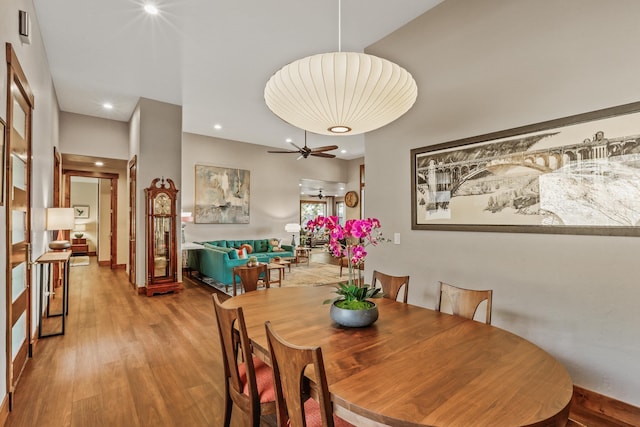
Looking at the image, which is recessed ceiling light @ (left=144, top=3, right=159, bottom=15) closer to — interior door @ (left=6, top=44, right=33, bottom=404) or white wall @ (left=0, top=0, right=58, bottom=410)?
white wall @ (left=0, top=0, right=58, bottom=410)

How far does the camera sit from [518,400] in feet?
3.40

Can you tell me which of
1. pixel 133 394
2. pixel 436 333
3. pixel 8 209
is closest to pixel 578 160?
pixel 436 333

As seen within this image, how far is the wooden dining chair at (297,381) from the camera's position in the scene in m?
1.05

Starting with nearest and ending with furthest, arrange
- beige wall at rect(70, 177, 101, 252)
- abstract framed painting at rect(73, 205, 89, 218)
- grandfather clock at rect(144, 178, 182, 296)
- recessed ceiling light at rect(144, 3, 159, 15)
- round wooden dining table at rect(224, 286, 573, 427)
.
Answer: round wooden dining table at rect(224, 286, 573, 427) → recessed ceiling light at rect(144, 3, 159, 15) → grandfather clock at rect(144, 178, 182, 296) → beige wall at rect(70, 177, 101, 252) → abstract framed painting at rect(73, 205, 89, 218)

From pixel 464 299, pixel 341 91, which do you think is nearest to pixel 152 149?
pixel 341 91

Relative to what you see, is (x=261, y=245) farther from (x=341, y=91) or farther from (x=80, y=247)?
(x=80, y=247)

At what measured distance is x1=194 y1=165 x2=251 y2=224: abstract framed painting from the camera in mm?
7727

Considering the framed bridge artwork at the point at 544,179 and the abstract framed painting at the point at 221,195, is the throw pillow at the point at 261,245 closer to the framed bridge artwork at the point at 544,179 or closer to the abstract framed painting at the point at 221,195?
the abstract framed painting at the point at 221,195

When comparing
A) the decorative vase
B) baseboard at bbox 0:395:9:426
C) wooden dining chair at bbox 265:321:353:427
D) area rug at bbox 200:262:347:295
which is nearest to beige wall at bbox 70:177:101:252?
area rug at bbox 200:262:347:295

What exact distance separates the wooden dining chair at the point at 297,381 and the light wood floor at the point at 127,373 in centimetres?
108

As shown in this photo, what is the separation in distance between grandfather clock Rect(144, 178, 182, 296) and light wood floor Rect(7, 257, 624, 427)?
846 millimetres

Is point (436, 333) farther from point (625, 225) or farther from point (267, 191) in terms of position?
point (267, 191)

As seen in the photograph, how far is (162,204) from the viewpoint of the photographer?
545 centimetres

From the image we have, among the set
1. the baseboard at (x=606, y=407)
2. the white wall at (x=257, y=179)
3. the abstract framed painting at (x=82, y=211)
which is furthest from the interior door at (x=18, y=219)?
the abstract framed painting at (x=82, y=211)
